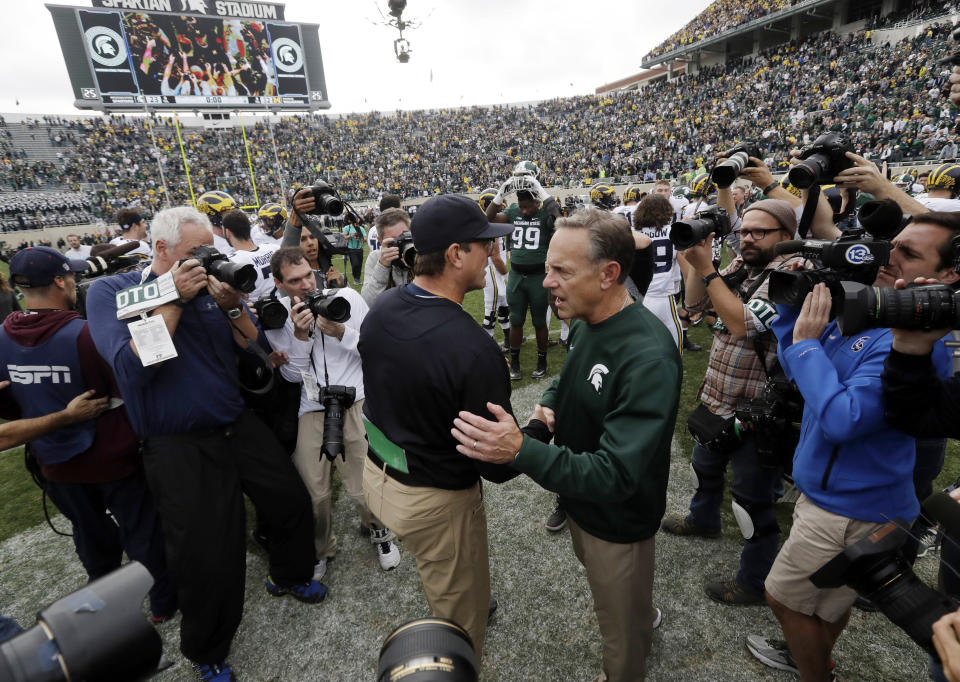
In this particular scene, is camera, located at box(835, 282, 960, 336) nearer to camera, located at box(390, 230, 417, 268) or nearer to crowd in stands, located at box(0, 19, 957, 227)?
camera, located at box(390, 230, 417, 268)

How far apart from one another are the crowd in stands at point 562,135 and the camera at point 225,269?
809 inches

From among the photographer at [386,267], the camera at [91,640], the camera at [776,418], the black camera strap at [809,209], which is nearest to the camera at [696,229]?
the black camera strap at [809,209]

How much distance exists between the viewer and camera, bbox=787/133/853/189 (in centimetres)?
240

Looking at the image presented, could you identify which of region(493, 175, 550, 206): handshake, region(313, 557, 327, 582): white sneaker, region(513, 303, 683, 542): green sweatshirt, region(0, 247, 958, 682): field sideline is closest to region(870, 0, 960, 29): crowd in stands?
region(493, 175, 550, 206): handshake

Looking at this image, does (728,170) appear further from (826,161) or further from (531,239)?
(531,239)

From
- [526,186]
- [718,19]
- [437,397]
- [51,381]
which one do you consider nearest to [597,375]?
[437,397]

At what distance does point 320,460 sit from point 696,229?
2.52m

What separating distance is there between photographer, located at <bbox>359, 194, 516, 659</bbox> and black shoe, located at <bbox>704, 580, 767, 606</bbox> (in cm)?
147

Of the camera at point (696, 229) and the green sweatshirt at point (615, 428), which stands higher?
the camera at point (696, 229)

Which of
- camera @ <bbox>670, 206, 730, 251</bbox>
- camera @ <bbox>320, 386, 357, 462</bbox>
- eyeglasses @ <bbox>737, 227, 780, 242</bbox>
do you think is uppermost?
camera @ <bbox>670, 206, 730, 251</bbox>

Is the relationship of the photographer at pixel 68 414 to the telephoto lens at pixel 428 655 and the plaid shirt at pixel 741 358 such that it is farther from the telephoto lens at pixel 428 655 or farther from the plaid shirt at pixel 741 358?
the plaid shirt at pixel 741 358

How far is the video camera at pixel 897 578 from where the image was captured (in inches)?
44.3

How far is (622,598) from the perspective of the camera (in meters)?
1.79

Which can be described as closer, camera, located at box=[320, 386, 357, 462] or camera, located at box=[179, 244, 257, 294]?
camera, located at box=[179, 244, 257, 294]
